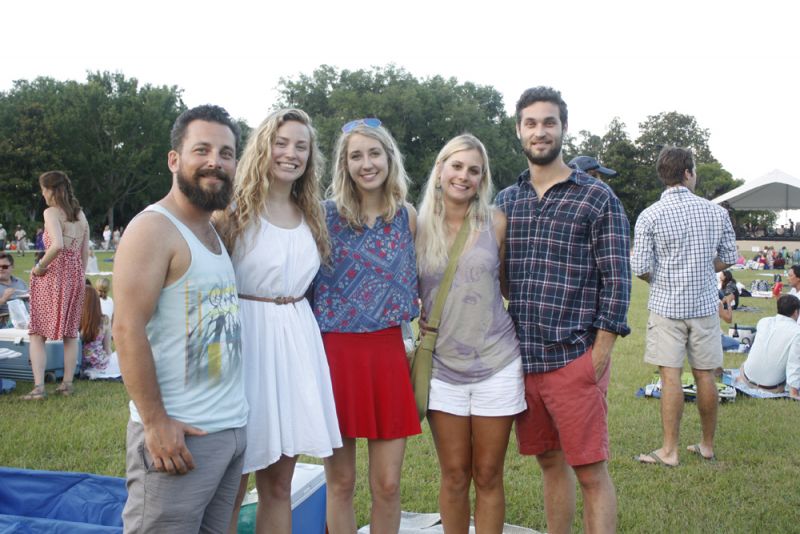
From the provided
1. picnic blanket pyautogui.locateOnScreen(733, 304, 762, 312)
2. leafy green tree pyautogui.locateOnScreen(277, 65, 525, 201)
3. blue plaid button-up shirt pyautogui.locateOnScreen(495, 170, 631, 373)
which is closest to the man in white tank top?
blue plaid button-up shirt pyautogui.locateOnScreen(495, 170, 631, 373)

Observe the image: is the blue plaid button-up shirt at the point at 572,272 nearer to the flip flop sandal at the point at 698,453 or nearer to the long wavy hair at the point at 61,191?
the flip flop sandal at the point at 698,453

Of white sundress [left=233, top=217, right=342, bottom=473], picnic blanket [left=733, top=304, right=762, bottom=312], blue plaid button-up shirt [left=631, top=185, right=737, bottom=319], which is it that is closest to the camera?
white sundress [left=233, top=217, right=342, bottom=473]

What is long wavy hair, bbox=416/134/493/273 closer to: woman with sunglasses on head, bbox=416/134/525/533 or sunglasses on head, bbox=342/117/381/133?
woman with sunglasses on head, bbox=416/134/525/533

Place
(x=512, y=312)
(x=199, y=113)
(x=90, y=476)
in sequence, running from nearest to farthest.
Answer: (x=199, y=113) < (x=512, y=312) < (x=90, y=476)

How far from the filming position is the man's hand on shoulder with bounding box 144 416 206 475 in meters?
2.09

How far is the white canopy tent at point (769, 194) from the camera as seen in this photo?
15.4 metres

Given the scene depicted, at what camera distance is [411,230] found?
10.7ft

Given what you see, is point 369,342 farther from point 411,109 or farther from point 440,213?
point 411,109

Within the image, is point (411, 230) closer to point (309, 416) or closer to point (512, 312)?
point (512, 312)

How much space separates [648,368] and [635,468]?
12.1ft

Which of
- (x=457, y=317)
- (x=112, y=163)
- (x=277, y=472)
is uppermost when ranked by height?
(x=112, y=163)

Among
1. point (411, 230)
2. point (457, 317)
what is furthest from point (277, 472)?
point (411, 230)

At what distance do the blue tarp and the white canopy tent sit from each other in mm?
15971

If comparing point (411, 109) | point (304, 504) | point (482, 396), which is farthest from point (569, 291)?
point (411, 109)
